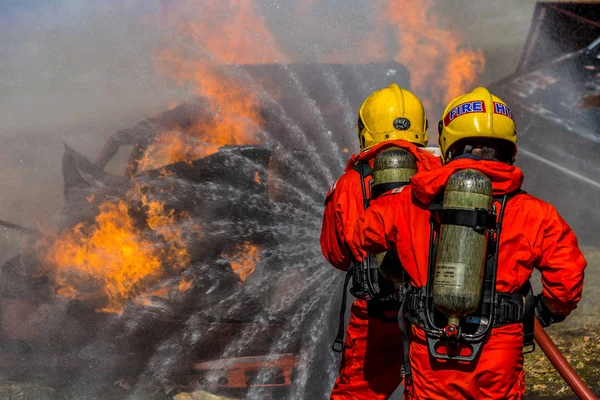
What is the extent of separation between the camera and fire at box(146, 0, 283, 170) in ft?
26.0

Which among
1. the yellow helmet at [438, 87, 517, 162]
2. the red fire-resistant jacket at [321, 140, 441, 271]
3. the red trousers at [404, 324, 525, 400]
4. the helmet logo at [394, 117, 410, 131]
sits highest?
the yellow helmet at [438, 87, 517, 162]

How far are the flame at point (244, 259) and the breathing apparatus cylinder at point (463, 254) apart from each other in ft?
11.4

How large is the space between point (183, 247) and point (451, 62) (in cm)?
766

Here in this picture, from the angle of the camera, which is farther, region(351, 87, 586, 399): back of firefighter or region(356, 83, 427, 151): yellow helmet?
region(356, 83, 427, 151): yellow helmet

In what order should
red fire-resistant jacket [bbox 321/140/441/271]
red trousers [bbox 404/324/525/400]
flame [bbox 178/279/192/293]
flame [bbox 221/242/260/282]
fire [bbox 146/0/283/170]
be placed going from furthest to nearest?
fire [bbox 146/0/283/170], flame [bbox 221/242/260/282], flame [bbox 178/279/192/293], red fire-resistant jacket [bbox 321/140/441/271], red trousers [bbox 404/324/525/400]

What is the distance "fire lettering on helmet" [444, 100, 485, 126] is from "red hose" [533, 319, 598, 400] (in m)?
1.06

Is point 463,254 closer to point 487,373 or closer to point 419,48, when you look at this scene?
point 487,373

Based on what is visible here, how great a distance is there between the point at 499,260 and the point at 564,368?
3.25 feet

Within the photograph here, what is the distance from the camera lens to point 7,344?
5195 millimetres

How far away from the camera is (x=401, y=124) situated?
352cm

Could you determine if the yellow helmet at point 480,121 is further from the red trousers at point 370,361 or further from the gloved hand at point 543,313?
the red trousers at point 370,361

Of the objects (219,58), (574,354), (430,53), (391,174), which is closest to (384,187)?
(391,174)

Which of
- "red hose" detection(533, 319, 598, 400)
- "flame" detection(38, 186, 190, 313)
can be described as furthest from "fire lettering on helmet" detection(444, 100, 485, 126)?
"flame" detection(38, 186, 190, 313)

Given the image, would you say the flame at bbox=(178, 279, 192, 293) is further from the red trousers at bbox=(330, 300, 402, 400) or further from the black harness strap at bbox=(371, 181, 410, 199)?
the black harness strap at bbox=(371, 181, 410, 199)
